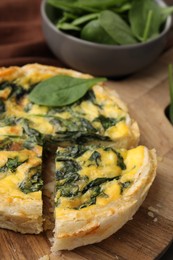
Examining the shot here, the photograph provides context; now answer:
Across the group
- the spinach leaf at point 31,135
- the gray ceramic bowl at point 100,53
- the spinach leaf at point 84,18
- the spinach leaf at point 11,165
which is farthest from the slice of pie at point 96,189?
A: the spinach leaf at point 84,18

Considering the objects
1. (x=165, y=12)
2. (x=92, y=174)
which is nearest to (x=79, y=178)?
(x=92, y=174)

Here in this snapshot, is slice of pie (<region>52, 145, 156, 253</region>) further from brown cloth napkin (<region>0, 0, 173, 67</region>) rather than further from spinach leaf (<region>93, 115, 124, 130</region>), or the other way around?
brown cloth napkin (<region>0, 0, 173, 67</region>)

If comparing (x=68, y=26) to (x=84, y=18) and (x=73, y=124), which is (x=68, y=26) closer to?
(x=84, y=18)

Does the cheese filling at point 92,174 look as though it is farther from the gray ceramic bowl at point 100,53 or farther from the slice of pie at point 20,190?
the gray ceramic bowl at point 100,53

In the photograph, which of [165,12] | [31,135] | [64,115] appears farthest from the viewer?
[165,12]

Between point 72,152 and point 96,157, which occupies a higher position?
point 96,157

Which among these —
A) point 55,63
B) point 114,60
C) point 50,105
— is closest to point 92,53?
point 114,60
